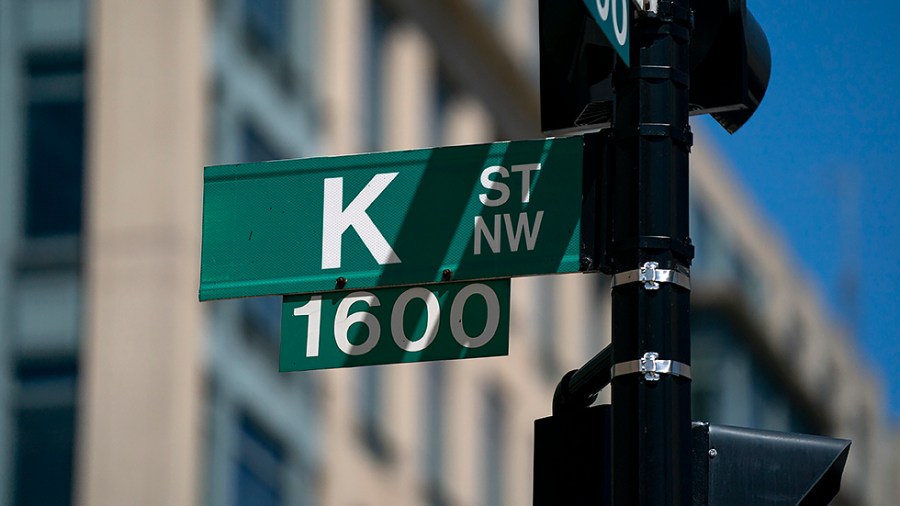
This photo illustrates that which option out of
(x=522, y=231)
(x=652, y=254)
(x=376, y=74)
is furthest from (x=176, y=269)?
(x=652, y=254)

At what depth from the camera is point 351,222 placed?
5.71 metres

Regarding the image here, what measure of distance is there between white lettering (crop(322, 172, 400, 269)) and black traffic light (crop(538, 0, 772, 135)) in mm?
559

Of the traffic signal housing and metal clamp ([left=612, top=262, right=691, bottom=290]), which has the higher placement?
metal clamp ([left=612, top=262, right=691, bottom=290])

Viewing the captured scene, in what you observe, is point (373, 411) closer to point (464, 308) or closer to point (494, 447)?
point (494, 447)

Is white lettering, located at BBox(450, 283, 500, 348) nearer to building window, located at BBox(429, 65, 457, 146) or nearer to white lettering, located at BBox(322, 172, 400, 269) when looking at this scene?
white lettering, located at BBox(322, 172, 400, 269)

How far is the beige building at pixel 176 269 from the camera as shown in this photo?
66.6ft

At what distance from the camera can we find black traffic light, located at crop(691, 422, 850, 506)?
509cm

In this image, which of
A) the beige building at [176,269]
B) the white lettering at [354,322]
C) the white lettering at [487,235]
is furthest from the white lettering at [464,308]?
the beige building at [176,269]

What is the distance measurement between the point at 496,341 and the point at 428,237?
0.36 m

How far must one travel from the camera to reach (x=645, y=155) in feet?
17.0

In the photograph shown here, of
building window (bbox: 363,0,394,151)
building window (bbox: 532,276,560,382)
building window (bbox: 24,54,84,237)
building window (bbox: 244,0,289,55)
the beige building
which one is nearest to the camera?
the beige building

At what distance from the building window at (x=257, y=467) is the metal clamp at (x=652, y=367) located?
54.6 feet

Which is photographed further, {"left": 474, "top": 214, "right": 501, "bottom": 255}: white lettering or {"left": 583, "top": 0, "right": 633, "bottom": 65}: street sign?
{"left": 474, "top": 214, "right": 501, "bottom": 255}: white lettering

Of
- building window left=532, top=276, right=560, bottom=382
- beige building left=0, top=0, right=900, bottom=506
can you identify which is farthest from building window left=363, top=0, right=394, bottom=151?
building window left=532, top=276, right=560, bottom=382
